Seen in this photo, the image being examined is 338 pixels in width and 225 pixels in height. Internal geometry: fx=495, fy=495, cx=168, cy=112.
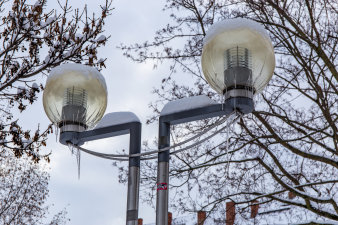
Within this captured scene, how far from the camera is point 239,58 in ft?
8.53

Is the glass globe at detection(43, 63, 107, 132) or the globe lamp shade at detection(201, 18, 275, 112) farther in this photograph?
the glass globe at detection(43, 63, 107, 132)

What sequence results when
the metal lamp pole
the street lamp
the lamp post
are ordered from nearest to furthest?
1. the lamp post
2. the metal lamp pole
3. the street lamp

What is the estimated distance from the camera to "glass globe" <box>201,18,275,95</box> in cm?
261

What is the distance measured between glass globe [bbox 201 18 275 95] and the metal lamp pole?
59cm

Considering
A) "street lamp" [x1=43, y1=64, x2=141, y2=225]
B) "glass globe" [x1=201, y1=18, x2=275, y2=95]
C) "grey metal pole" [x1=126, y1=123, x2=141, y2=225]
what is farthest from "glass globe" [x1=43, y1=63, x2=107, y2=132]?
"glass globe" [x1=201, y1=18, x2=275, y2=95]

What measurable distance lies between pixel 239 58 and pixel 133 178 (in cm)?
89

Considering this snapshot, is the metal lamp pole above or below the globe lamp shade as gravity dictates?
below

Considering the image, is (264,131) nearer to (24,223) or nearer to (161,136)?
(161,136)

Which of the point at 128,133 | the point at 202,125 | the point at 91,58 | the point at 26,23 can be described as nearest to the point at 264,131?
the point at 202,125

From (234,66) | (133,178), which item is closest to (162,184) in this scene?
(133,178)

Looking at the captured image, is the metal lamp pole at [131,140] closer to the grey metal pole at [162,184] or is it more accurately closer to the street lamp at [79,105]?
the street lamp at [79,105]

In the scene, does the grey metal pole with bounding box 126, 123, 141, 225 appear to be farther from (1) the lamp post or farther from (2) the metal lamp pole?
(1) the lamp post

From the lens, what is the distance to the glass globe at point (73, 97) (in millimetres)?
2975

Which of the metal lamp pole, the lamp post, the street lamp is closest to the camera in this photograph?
the lamp post
